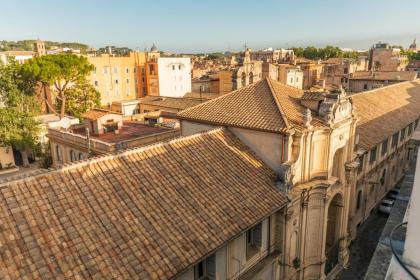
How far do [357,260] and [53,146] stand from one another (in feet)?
95.0

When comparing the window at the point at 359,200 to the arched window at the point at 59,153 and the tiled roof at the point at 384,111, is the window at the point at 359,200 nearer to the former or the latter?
the tiled roof at the point at 384,111

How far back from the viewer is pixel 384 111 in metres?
33.5

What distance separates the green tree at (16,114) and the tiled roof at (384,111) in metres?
36.8

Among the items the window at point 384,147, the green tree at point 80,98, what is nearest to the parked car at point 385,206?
the window at point 384,147

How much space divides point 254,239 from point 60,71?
43.6m

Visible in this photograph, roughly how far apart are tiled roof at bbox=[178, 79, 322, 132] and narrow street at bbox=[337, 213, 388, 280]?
12084 mm

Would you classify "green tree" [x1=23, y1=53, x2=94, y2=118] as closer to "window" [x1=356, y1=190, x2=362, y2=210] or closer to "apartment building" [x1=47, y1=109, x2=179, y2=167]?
"apartment building" [x1=47, y1=109, x2=179, y2=167]

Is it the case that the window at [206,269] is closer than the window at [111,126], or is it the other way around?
the window at [206,269]

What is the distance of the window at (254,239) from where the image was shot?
49.9 feet

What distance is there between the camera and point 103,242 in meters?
10.1

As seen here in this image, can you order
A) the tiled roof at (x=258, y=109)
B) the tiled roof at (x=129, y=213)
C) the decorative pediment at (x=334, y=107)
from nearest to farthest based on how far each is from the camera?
Result: the tiled roof at (x=129, y=213) < the tiled roof at (x=258, y=109) < the decorative pediment at (x=334, y=107)

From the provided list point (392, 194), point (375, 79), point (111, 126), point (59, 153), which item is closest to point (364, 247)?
point (392, 194)

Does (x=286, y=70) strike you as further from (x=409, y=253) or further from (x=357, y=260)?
(x=409, y=253)

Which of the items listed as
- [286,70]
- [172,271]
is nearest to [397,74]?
[286,70]
